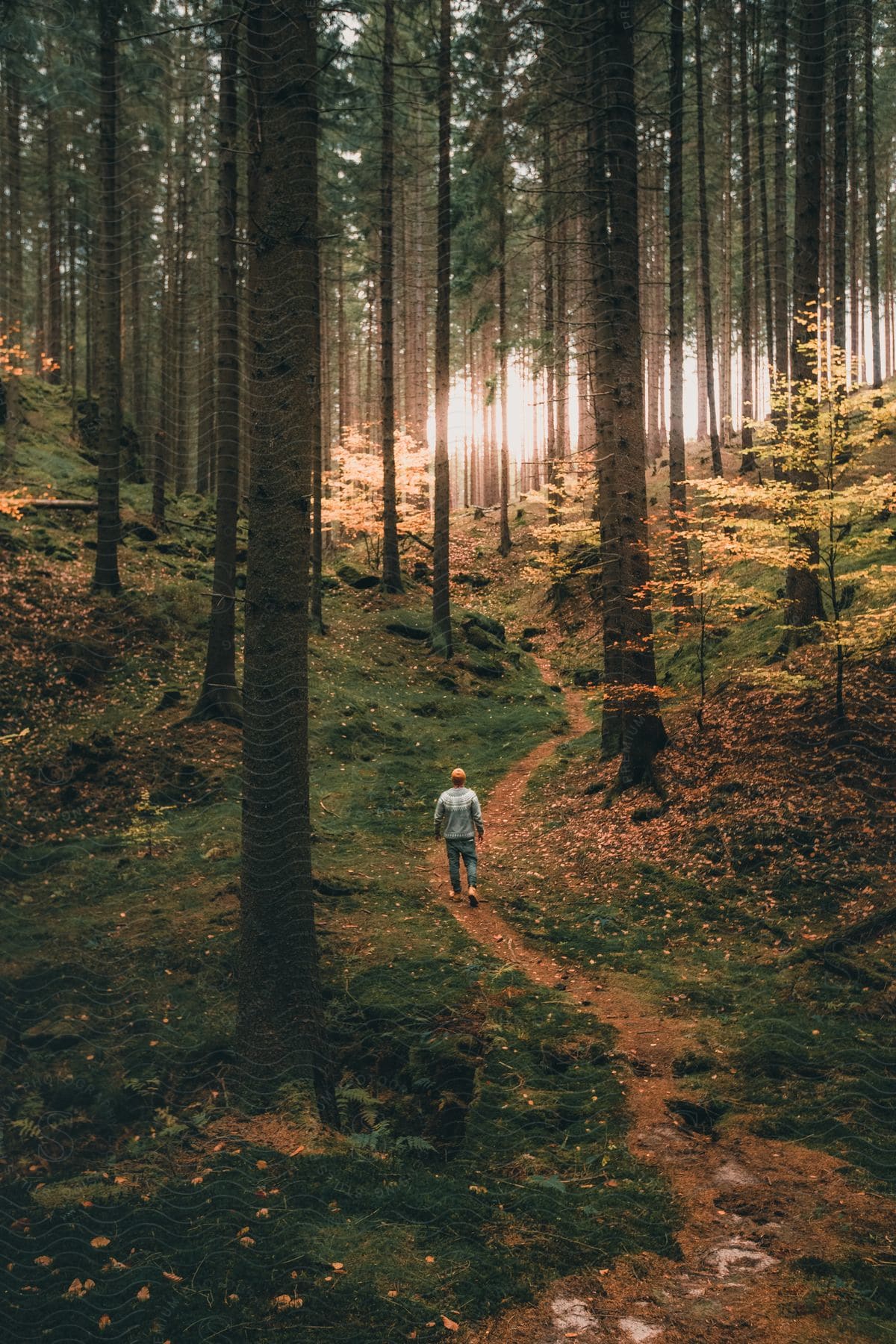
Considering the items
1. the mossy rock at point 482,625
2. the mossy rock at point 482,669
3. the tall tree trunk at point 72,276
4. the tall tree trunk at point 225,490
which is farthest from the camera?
the tall tree trunk at point 72,276

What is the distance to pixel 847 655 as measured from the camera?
8688mm

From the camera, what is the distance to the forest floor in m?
3.33

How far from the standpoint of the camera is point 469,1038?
5.34 m

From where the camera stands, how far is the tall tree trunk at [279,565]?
4.88m

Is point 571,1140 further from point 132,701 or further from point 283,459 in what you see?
point 132,701

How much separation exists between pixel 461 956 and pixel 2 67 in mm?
18123

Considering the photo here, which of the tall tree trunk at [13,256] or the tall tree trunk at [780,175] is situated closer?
the tall tree trunk at [13,256]

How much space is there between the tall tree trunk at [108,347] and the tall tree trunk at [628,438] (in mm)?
8184

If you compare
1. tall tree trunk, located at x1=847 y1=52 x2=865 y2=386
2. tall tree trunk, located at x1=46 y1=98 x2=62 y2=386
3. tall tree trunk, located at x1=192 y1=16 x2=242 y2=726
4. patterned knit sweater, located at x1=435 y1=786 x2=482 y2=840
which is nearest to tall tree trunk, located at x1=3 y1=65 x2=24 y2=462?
tall tree trunk, located at x1=46 y1=98 x2=62 y2=386

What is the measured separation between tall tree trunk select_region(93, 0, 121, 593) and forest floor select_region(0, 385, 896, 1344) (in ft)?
5.67

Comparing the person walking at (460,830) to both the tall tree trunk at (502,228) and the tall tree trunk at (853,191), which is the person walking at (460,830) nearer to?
the tall tree trunk at (502,228)

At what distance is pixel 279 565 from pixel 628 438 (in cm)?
617

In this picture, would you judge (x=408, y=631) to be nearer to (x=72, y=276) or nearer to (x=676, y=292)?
(x=676, y=292)

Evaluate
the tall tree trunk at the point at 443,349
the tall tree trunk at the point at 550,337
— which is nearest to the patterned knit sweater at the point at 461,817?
the tall tree trunk at the point at 550,337
